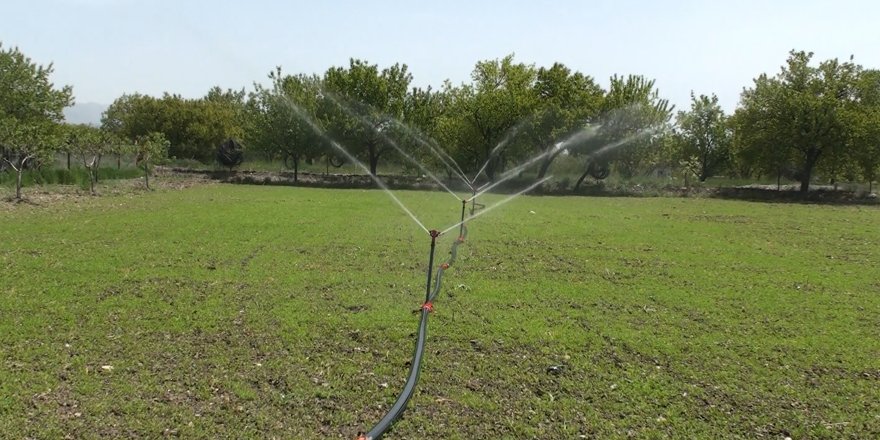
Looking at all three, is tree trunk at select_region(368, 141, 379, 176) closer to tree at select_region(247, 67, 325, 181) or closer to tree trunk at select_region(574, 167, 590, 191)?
tree at select_region(247, 67, 325, 181)

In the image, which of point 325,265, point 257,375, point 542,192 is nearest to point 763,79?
point 542,192

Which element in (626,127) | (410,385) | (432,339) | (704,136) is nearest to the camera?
(410,385)

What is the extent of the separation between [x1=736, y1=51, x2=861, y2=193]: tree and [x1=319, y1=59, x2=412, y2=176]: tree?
20.5m

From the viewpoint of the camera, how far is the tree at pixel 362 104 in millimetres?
32375

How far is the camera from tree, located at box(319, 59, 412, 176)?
106 ft

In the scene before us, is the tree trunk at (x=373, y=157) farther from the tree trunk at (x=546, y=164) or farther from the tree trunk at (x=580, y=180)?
the tree trunk at (x=580, y=180)

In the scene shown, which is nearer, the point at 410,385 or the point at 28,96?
the point at 410,385

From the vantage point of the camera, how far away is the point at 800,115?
26719mm

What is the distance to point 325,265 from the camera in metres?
8.12

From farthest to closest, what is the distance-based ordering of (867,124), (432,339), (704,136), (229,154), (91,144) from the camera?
(704,136) < (229,154) < (867,124) < (91,144) < (432,339)

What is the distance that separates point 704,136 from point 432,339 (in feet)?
146

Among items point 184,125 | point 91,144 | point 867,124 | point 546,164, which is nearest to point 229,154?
point 184,125

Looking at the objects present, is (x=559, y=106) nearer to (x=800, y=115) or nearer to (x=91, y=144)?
(x=800, y=115)

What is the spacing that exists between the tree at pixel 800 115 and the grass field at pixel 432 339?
20252mm
